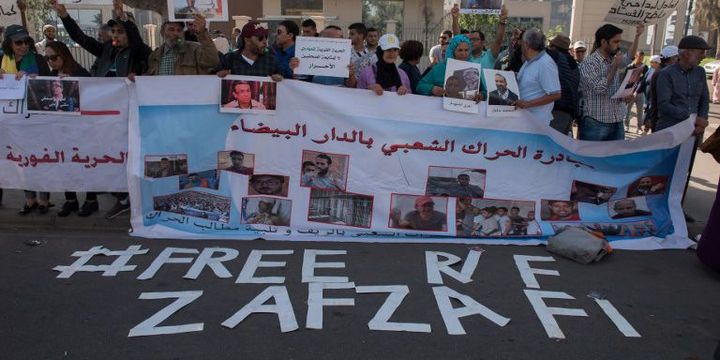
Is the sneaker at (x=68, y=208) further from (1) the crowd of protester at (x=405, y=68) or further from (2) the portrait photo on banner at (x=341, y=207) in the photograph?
(2) the portrait photo on banner at (x=341, y=207)

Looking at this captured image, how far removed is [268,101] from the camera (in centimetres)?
536

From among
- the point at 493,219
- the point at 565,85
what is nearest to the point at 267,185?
the point at 493,219

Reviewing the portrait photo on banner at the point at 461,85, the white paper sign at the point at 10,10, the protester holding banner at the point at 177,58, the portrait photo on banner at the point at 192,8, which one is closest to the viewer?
the portrait photo on banner at the point at 192,8

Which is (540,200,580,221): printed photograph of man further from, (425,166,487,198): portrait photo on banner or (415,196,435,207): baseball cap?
(415,196,435,207): baseball cap

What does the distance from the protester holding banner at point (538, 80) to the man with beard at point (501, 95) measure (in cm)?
7

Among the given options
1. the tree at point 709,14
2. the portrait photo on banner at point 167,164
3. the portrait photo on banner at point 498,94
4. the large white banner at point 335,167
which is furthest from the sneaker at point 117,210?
the tree at point 709,14

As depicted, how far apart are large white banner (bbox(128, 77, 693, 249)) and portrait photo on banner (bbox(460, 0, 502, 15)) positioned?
Result: 4.49 ft

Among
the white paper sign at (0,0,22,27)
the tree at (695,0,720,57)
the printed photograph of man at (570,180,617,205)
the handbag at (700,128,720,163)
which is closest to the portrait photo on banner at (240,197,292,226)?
the printed photograph of man at (570,180,617,205)

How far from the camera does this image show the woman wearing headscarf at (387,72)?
5543 mm

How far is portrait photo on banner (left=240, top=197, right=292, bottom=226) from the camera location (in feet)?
17.6

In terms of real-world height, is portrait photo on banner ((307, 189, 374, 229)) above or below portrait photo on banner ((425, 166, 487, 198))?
below

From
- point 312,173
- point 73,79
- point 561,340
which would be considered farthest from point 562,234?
point 73,79

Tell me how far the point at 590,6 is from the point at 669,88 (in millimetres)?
51226

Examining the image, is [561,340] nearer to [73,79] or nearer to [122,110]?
[122,110]
